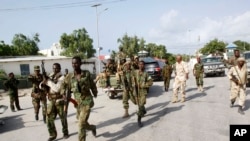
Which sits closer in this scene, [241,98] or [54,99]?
[54,99]

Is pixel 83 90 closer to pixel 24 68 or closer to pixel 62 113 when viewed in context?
pixel 62 113

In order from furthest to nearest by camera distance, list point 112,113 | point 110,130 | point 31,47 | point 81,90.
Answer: point 31,47 < point 112,113 < point 110,130 < point 81,90

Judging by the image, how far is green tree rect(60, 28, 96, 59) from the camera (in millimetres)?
52062

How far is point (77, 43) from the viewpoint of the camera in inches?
2064

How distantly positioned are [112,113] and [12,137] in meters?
3.49

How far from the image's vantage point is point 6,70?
3488cm

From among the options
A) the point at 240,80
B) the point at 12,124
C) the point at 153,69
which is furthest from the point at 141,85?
the point at 153,69

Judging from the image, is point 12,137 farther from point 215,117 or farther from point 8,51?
point 8,51

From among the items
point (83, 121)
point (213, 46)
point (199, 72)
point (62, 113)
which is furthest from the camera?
point (213, 46)

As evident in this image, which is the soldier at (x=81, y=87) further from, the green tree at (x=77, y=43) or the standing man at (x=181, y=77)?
the green tree at (x=77, y=43)

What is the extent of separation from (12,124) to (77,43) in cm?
4266

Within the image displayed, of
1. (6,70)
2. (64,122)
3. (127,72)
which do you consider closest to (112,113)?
(127,72)

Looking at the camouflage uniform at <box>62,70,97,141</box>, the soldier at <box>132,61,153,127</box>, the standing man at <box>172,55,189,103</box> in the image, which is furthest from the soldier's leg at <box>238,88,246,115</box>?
the camouflage uniform at <box>62,70,97,141</box>

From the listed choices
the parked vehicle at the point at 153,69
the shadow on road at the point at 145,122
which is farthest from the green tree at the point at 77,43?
the shadow on road at the point at 145,122
